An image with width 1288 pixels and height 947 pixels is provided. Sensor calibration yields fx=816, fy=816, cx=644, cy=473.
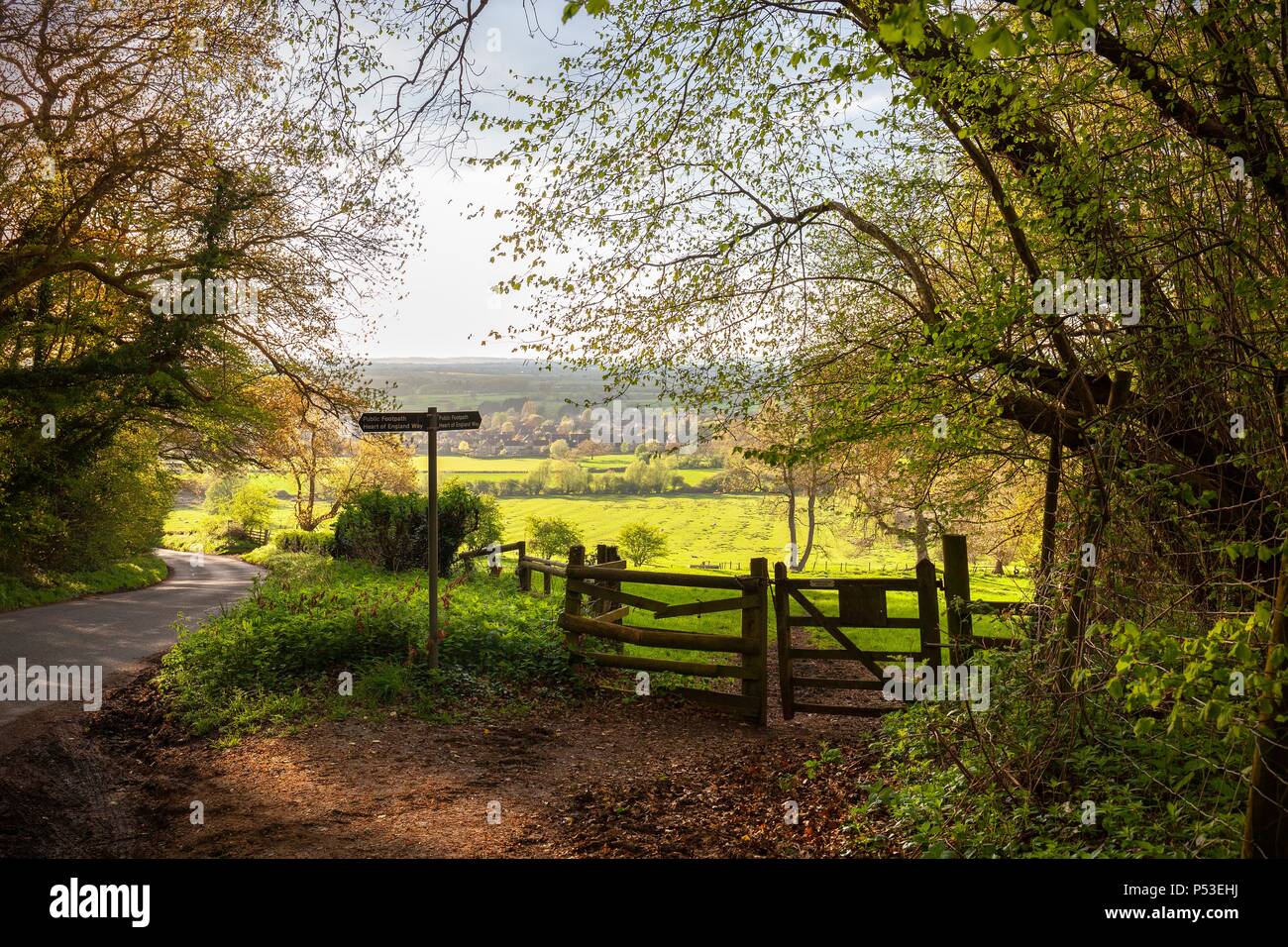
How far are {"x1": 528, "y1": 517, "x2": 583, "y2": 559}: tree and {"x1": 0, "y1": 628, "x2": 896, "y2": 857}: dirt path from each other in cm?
1660

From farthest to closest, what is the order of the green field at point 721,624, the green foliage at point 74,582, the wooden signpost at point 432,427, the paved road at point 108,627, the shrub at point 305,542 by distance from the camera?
the shrub at point 305,542, the green foliage at point 74,582, the green field at point 721,624, the paved road at point 108,627, the wooden signpost at point 432,427

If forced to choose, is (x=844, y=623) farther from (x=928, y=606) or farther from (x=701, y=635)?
(x=701, y=635)

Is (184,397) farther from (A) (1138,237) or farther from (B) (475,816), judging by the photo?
(A) (1138,237)

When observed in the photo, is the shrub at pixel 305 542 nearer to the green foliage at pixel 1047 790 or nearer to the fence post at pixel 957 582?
the fence post at pixel 957 582

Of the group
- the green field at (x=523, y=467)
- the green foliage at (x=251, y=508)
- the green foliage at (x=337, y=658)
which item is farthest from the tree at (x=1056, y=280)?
the green field at (x=523, y=467)

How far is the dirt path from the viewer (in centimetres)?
581

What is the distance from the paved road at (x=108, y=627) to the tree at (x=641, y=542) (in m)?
13.2

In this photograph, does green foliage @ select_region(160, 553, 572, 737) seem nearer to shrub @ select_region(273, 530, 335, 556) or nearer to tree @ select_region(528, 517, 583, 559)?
shrub @ select_region(273, 530, 335, 556)

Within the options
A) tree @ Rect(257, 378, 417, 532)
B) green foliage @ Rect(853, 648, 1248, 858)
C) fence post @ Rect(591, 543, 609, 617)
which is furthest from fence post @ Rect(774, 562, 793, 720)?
tree @ Rect(257, 378, 417, 532)

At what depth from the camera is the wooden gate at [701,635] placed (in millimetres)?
9328

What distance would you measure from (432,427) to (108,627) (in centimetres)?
812
